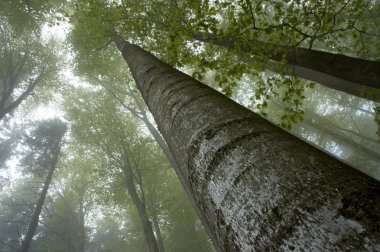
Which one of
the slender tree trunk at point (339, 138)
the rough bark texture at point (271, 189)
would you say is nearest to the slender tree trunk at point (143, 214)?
the rough bark texture at point (271, 189)

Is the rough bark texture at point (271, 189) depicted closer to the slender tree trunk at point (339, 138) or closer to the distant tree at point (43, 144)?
the slender tree trunk at point (339, 138)

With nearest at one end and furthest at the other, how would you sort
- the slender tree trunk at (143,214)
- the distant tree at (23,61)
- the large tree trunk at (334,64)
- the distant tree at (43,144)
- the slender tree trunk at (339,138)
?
the large tree trunk at (334,64) → the slender tree trunk at (143,214) → the slender tree trunk at (339,138) → the distant tree at (23,61) → the distant tree at (43,144)

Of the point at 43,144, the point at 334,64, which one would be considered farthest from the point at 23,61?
the point at 334,64

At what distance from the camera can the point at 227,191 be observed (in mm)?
723

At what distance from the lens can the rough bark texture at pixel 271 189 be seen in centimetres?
51

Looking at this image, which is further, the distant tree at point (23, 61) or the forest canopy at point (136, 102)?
the distant tree at point (23, 61)

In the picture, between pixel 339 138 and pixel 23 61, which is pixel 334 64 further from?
pixel 23 61

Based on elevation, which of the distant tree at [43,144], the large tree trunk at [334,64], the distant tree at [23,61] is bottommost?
the large tree trunk at [334,64]

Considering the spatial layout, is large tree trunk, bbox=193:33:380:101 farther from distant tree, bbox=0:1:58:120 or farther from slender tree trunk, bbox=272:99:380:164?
distant tree, bbox=0:1:58:120

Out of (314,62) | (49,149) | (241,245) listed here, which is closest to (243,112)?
(241,245)

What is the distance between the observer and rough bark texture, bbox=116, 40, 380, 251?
51 cm

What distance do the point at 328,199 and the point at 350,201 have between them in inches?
1.6

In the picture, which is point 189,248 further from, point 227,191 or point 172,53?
point 227,191

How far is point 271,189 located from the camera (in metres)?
0.63
